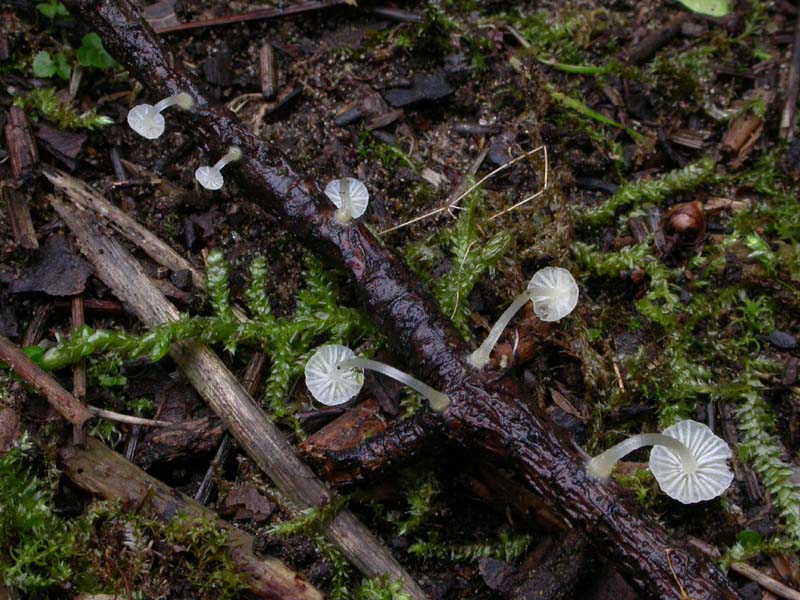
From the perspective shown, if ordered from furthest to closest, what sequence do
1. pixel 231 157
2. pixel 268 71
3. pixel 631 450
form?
pixel 268 71 < pixel 231 157 < pixel 631 450

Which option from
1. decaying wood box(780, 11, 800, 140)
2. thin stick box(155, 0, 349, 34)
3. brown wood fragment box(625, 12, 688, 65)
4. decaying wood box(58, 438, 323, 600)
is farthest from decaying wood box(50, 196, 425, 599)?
decaying wood box(780, 11, 800, 140)

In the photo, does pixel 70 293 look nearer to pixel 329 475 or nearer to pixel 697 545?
pixel 329 475

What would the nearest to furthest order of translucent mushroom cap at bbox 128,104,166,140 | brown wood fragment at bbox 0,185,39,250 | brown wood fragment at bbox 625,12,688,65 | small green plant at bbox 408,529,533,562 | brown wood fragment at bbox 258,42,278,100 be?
small green plant at bbox 408,529,533,562
translucent mushroom cap at bbox 128,104,166,140
brown wood fragment at bbox 0,185,39,250
brown wood fragment at bbox 258,42,278,100
brown wood fragment at bbox 625,12,688,65

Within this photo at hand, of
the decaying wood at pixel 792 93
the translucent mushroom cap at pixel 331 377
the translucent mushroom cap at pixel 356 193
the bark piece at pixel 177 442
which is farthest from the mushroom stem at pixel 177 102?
the decaying wood at pixel 792 93

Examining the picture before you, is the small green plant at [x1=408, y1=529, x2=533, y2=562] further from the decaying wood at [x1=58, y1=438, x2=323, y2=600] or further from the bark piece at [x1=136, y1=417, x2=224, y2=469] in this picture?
the bark piece at [x1=136, y1=417, x2=224, y2=469]

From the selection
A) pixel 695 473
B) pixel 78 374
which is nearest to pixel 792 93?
pixel 695 473

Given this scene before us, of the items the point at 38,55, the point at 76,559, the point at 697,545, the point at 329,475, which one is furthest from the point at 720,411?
the point at 38,55

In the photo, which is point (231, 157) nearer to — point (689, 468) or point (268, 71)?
point (268, 71)
